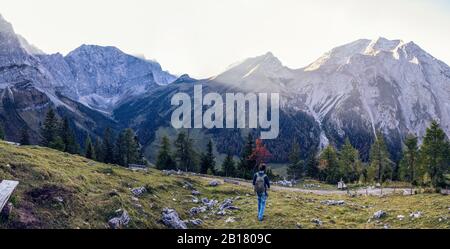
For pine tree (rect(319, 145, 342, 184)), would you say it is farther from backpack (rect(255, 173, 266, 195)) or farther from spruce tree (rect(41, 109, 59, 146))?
backpack (rect(255, 173, 266, 195))

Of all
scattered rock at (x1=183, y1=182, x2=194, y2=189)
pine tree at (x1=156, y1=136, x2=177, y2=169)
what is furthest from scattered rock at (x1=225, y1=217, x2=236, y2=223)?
pine tree at (x1=156, y1=136, x2=177, y2=169)

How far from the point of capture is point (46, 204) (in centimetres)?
2720

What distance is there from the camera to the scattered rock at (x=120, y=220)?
2779 cm

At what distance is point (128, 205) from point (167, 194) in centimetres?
1179

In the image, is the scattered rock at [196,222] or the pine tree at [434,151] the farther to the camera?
the pine tree at [434,151]

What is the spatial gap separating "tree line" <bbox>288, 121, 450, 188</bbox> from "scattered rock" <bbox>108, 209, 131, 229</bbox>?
49.3 metres

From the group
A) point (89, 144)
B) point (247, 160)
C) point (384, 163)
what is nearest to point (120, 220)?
point (247, 160)

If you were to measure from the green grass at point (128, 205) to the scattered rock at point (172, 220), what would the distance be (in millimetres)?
692

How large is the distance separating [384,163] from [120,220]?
8489cm

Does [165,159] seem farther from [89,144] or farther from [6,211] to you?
[6,211]

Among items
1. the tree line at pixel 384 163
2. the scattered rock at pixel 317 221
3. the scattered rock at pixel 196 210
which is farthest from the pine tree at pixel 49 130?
the scattered rock at pixel 317 221

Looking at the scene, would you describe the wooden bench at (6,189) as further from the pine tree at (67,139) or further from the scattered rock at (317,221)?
the pine tree at (67,139)

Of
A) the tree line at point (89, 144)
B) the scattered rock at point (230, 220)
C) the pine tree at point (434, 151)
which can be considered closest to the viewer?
the scattered rock at point (230, 220)

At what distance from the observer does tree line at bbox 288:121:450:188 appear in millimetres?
68875
